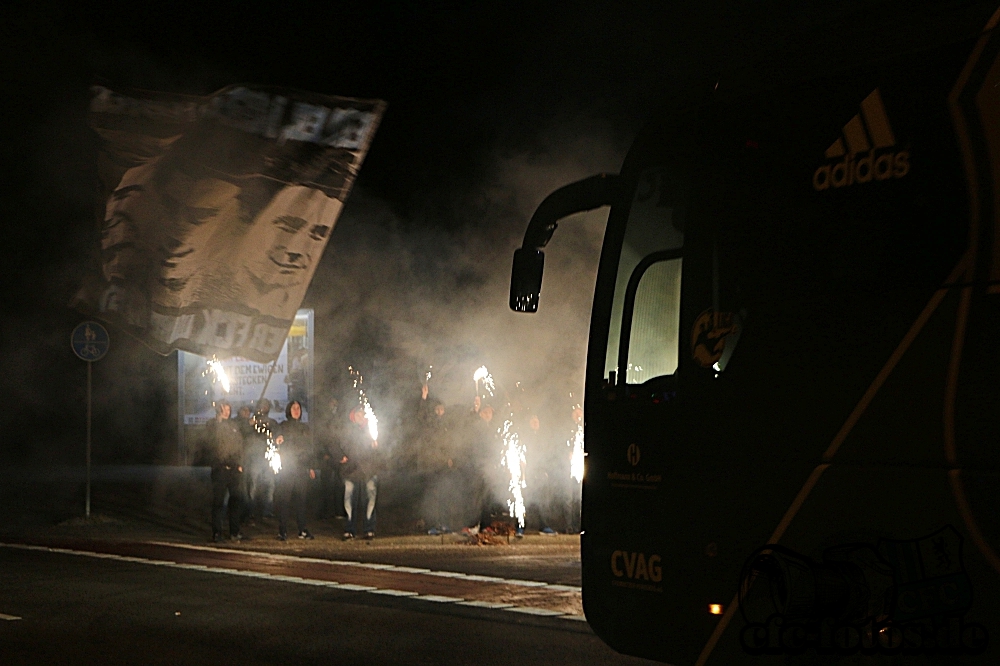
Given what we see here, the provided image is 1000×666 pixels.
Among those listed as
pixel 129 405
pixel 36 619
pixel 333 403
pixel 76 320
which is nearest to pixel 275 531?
pixel 333 403

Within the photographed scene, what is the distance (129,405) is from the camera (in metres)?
35.4

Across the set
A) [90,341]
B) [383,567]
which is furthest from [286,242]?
[383,567]

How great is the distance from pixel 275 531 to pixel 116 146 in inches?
206

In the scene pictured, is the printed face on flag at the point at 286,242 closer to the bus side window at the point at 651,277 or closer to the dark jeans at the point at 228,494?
the dark jeans at the point at 228,494

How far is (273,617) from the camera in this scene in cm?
804

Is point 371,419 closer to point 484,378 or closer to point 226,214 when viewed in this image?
point 484,378

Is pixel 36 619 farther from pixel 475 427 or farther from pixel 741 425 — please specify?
pixel 475 427

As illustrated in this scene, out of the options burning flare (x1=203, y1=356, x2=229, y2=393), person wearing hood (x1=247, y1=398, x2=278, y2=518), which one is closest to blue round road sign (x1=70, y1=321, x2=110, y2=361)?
burning flare (x1=203, y1=356, x2=229, y2=393)

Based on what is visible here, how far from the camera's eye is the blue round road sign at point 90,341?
15289 millimetres

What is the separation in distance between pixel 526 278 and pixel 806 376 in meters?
1.97

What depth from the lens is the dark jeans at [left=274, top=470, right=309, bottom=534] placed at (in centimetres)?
1360

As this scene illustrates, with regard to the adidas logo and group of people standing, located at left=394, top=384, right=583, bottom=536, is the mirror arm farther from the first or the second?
group of people standing, located at left=394, top=384, right=583, bottom=536

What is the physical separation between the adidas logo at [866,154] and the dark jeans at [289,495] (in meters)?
10.1

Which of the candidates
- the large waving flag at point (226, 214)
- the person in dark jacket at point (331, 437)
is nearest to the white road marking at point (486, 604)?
the person in dark jacket at point (331, 437)
